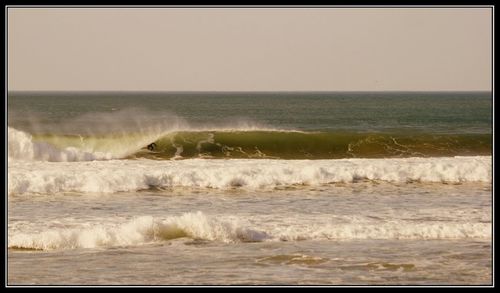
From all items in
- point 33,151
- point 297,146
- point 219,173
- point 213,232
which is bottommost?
point 213,232

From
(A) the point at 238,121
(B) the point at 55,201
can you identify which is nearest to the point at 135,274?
(B) the point at 55,201

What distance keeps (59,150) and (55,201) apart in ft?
27.6

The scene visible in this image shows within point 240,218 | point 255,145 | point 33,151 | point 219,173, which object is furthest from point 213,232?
point 255,145

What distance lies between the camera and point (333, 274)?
11.6 m

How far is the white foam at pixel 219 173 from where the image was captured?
20.2 meters

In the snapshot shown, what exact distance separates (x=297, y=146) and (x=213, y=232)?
1783cm

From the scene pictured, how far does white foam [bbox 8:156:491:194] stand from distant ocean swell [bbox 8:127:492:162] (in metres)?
4.33

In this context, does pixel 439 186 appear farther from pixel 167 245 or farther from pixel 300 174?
pixel 167 245

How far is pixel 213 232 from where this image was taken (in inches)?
557

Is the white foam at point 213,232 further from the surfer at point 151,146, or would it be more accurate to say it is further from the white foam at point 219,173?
the surfer at point 151,146

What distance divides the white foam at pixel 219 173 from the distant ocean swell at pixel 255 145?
14.2ft

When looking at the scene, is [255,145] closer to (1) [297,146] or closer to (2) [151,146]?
(1) [297,146]

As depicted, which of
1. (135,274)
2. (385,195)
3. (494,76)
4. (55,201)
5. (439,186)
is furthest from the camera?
(439,186)

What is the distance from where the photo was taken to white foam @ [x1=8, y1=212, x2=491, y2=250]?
13641 mm
